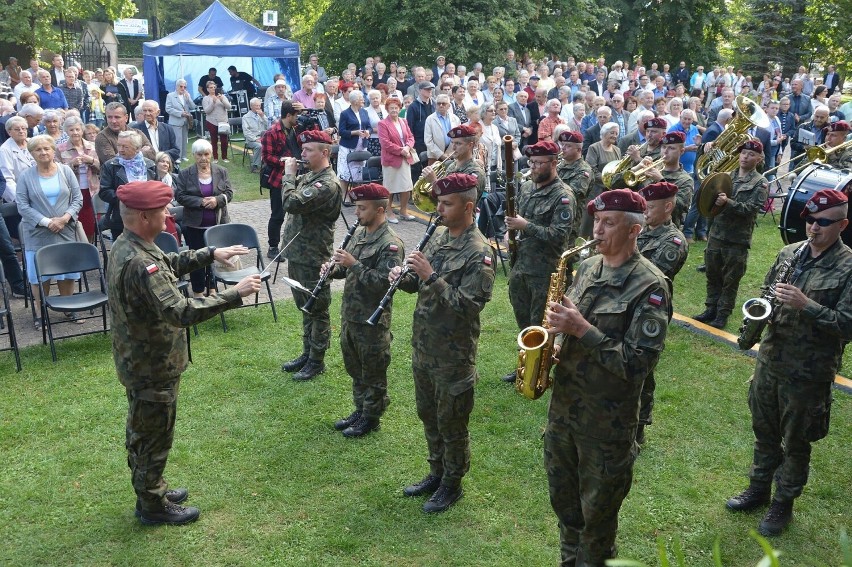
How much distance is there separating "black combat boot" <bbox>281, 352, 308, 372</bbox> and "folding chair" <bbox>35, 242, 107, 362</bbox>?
2180mm

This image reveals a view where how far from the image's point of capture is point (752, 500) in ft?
18.6

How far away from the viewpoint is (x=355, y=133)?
48.6 ft

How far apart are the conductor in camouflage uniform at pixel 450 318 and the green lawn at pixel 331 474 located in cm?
54

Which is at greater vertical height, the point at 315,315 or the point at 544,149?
the point at 544,149

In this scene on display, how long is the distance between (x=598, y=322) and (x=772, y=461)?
7.55ft

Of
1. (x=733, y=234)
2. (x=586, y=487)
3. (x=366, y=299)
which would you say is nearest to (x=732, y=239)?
(x=733, y=234)

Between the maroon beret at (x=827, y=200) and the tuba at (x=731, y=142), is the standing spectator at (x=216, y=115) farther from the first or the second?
the maroon beret at (x=827, y=200)

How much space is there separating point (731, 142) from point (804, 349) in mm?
5178

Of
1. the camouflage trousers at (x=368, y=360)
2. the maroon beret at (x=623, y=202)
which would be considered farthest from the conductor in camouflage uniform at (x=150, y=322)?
the maroon beret at (x=623, y=202)

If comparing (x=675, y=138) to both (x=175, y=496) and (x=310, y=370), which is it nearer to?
(x=310, y=370)

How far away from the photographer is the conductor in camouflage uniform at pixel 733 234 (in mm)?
8844

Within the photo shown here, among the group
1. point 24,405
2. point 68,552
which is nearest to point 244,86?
point 24,405

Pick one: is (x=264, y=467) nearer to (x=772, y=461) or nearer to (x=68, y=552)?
(x=68, y=552)

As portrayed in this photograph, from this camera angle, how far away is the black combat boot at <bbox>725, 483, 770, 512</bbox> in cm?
567
